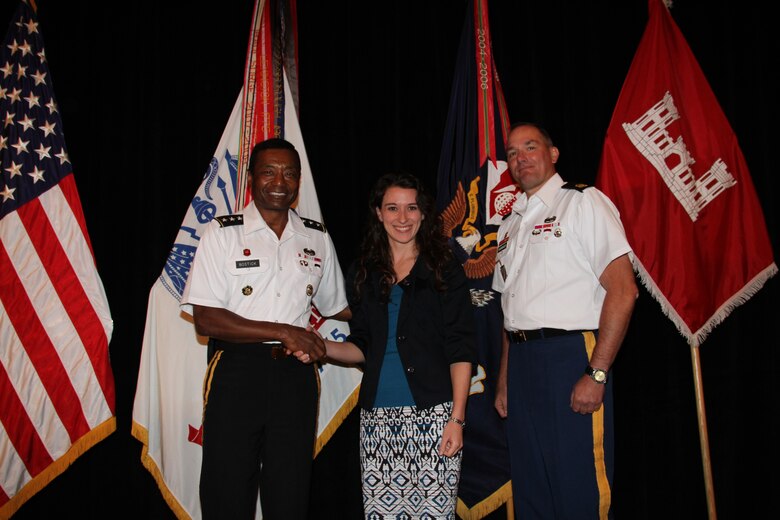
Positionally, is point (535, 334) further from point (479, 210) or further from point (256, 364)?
point (256, 364)

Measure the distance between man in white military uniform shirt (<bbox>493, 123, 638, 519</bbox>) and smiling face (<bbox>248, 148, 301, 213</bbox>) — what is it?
102 centimetres

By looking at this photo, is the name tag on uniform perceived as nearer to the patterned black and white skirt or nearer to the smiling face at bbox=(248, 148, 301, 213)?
the smiling face at bbox=(248, 148, 301, 213)

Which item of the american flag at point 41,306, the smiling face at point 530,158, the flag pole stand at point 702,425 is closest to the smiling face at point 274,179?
the smiling face at point 530,158

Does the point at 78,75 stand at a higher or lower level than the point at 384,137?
higher

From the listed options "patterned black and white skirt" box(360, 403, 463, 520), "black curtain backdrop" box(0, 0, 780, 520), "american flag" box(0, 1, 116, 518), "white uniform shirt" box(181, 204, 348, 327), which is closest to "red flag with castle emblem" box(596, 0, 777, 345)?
"black curtain backdrop" box(0, 0, 780, 520)

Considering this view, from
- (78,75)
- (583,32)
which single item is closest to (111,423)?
(78,75)

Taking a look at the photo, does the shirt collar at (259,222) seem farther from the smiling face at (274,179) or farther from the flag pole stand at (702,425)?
the flag pole stand at (702,425)

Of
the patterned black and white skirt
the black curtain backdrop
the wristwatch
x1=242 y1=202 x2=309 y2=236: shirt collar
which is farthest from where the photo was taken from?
the black curtain backdrop

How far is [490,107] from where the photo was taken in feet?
Answer: 10.9

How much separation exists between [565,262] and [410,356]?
77 cm

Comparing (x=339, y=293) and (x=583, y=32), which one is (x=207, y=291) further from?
(x=583, y=32)

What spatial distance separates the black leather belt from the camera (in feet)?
7.68

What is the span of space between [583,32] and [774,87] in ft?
4.01

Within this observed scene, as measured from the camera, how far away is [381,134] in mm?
3760
